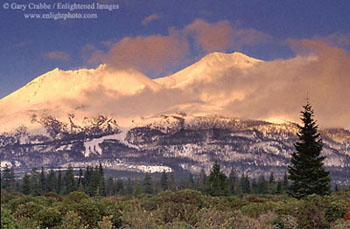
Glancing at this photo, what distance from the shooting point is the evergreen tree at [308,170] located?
34938mm

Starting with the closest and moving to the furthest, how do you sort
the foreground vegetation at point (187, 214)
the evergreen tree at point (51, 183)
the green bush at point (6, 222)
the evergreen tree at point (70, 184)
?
the green bush at point (6, 222), the foreground vegetation at point (187, 214), the evergreen tree at point (70, 184), the evergreen tree at point (51, 183)

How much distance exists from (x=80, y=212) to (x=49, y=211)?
51.1 inches

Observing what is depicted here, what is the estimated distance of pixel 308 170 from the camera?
116 ft

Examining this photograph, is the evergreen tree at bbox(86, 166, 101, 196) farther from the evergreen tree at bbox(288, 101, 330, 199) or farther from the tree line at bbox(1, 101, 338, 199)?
the evergreen tree at bbox(288, 101, 330, 199)

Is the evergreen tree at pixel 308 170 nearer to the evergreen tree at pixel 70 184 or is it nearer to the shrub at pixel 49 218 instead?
the shrub at pixel 49 218

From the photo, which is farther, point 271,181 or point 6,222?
point 271,181

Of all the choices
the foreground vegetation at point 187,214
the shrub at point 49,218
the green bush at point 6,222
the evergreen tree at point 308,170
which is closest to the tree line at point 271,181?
the evergreen tree at point 308,170

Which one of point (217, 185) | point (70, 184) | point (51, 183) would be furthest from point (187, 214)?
point (51, 183)

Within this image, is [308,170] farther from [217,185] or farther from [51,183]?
[51,183]

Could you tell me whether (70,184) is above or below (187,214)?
below

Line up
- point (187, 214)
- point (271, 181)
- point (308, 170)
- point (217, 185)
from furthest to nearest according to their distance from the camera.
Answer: point (271, 181), point (217, 185), point (308, 170), point (187, 214)

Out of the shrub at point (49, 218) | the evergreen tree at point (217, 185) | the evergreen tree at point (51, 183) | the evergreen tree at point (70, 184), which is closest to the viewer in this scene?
the shrub at point (49, 218)

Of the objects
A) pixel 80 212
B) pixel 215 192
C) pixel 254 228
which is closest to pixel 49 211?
pixel 80 212

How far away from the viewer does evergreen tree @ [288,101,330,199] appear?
34938 mm
